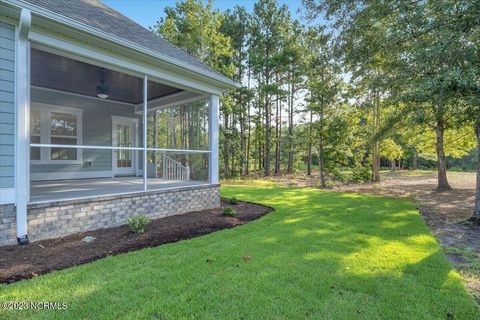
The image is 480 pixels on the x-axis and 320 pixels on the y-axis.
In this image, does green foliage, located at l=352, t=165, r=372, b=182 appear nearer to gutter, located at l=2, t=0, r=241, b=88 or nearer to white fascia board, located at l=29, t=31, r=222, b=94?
gutter, located at l=2, t=0, r=241, b=88

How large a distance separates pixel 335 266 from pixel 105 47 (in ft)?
18.0

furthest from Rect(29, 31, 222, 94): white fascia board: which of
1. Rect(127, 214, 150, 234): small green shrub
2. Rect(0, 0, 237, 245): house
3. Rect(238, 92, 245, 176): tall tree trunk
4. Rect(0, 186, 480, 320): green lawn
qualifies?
Rect(238, 92, 245, 176): tall tree trunk

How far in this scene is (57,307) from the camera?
8.50 feet

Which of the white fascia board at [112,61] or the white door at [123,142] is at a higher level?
the white fascia board at [112,61]

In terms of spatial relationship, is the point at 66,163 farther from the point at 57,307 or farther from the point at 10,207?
the point at 57,307

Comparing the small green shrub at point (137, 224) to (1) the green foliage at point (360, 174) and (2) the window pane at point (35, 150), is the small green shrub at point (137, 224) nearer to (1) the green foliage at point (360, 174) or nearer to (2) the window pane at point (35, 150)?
(2) the window pane at point (35, 150)

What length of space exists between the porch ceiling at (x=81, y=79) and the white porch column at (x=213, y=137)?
1.68 m

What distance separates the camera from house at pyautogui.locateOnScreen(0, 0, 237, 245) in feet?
13.8

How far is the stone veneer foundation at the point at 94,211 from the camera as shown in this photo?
431cm

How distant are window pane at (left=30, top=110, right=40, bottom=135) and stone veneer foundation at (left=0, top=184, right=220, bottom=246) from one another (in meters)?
4.36

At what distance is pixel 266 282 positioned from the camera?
10.4ft

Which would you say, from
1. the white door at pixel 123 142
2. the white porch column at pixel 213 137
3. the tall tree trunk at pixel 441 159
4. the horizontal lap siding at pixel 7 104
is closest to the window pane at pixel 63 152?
the white door at pixel 123 142

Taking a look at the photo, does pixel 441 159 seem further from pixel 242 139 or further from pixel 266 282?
pixel 242 139

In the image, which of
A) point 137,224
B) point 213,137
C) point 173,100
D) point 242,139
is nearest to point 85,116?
point 173,100
